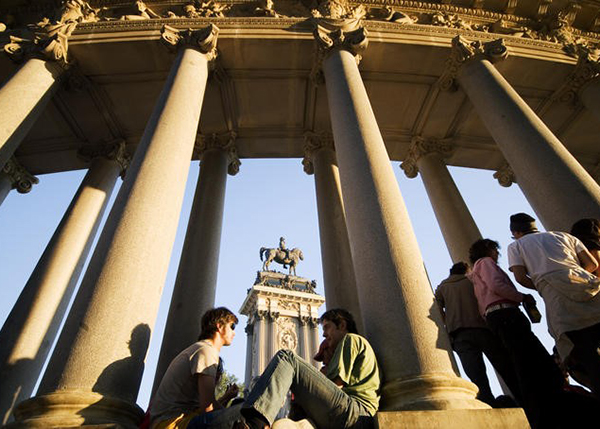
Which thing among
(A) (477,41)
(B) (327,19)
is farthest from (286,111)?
(A) (477,41)

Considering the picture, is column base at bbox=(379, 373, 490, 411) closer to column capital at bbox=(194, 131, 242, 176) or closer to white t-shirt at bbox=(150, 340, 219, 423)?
white t-shirt at bbox=(150, 340, 219, 423)

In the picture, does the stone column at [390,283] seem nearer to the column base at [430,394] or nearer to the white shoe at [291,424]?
the column base at [430,394]

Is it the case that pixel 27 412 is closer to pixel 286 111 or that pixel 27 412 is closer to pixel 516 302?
pixel 516 302

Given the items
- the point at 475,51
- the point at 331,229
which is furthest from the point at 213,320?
the point at 475,51

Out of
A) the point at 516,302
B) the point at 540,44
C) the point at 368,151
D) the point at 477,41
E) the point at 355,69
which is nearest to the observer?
the point at 516,302

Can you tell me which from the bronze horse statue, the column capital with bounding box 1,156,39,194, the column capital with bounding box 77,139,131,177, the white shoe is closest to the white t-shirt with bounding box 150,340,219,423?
the white shoe

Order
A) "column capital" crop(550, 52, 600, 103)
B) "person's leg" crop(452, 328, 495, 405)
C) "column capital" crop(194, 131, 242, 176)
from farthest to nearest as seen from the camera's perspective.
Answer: "column capital" crop(194, 131, 242, 176) < "column capital" crop(550, 52, 600, 103) < "person's leg" crop(452, 328, 495, 405)

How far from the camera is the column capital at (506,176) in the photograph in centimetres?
3030

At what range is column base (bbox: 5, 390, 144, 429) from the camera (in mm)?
7355

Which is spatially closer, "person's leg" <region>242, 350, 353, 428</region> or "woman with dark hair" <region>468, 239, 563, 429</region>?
"person's leg" <region>242, 350, 353, 428</region>

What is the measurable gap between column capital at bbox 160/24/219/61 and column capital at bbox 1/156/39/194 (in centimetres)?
1631

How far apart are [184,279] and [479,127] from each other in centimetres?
2384

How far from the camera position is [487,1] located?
27.6 m

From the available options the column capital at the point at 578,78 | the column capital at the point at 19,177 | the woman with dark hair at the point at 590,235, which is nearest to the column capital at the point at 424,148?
the column capital at the point at 578,78
